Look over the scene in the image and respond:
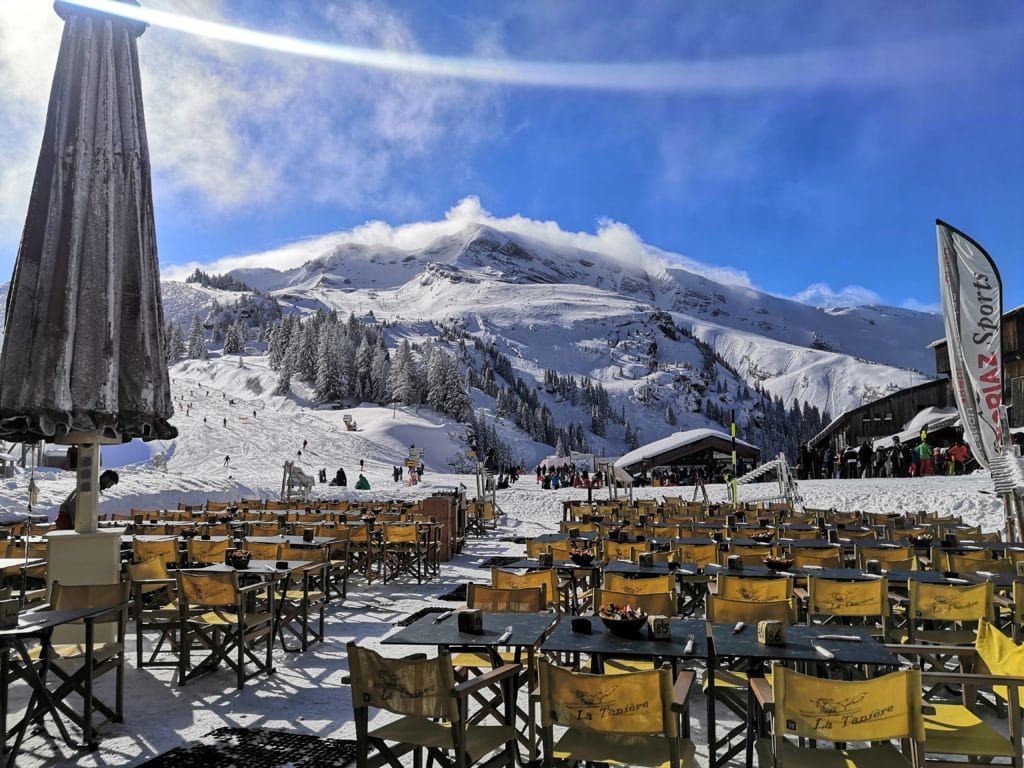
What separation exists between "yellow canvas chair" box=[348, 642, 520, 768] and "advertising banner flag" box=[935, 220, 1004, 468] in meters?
9.95

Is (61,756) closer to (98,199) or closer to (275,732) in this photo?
(275,732)

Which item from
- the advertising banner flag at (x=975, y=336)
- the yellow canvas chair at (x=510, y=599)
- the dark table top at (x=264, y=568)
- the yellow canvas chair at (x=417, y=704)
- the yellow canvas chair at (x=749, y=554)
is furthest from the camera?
the advertising banner flag at (x=975, y=336)

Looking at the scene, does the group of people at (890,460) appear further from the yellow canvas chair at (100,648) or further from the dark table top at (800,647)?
the yellow canvas chair at (100,648)

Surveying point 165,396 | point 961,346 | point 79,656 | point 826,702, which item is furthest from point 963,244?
point 79,656

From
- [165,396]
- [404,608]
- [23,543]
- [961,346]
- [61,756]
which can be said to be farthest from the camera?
[961,346]

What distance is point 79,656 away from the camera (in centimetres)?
557

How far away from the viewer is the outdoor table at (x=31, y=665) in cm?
447

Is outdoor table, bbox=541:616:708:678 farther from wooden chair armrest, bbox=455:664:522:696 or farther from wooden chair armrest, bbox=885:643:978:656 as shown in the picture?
wooden chair armrest, bbox=885:643:978:656

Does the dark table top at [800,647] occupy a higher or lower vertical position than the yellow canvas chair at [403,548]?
higher

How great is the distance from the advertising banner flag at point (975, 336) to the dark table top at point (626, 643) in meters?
8.51

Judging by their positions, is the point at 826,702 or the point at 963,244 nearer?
the point at 826,702

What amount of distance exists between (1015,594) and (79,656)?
7.06m

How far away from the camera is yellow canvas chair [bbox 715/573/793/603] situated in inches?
239

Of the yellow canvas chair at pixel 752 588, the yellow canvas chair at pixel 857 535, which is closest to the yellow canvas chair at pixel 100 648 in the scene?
the yellow canvas chair at pixel 752 588
